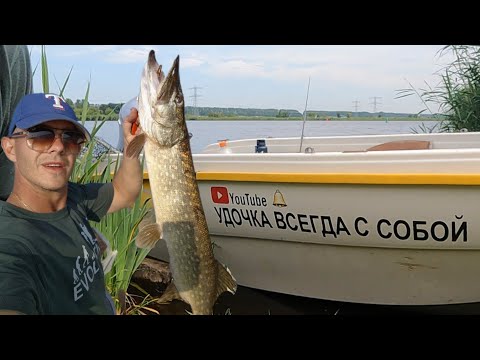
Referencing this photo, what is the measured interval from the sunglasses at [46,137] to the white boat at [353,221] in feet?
6.76

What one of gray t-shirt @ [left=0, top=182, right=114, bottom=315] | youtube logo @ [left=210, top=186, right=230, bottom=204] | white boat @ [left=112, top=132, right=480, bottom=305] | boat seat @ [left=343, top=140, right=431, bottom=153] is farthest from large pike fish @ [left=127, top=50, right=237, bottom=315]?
boat seat @ [left=343, top=140, right=431, bottom=153]

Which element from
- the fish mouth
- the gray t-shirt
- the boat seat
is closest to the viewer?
the gray t-shirt

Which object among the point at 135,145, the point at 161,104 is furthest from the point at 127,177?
the point at 161,104

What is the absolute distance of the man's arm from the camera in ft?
5.92

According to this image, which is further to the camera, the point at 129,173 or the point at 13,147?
the point at 129,173

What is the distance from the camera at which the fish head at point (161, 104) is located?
1736mm

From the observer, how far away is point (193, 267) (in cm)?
200

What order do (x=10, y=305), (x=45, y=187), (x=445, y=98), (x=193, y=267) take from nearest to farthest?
(x=10, y=305) → (x=45, y=187) → (x=193, y=267) → (x=445, y=98)

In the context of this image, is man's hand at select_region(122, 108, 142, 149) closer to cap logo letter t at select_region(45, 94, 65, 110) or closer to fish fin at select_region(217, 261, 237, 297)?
cap logo letter t at select_region(45, 94, 65, 110)

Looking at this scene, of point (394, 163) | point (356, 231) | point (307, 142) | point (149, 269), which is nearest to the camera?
point (394, 163)

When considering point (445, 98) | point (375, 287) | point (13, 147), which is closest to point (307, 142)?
point (375, 287)

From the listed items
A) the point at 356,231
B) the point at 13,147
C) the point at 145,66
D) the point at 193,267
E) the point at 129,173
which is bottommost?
the point at 356,231
